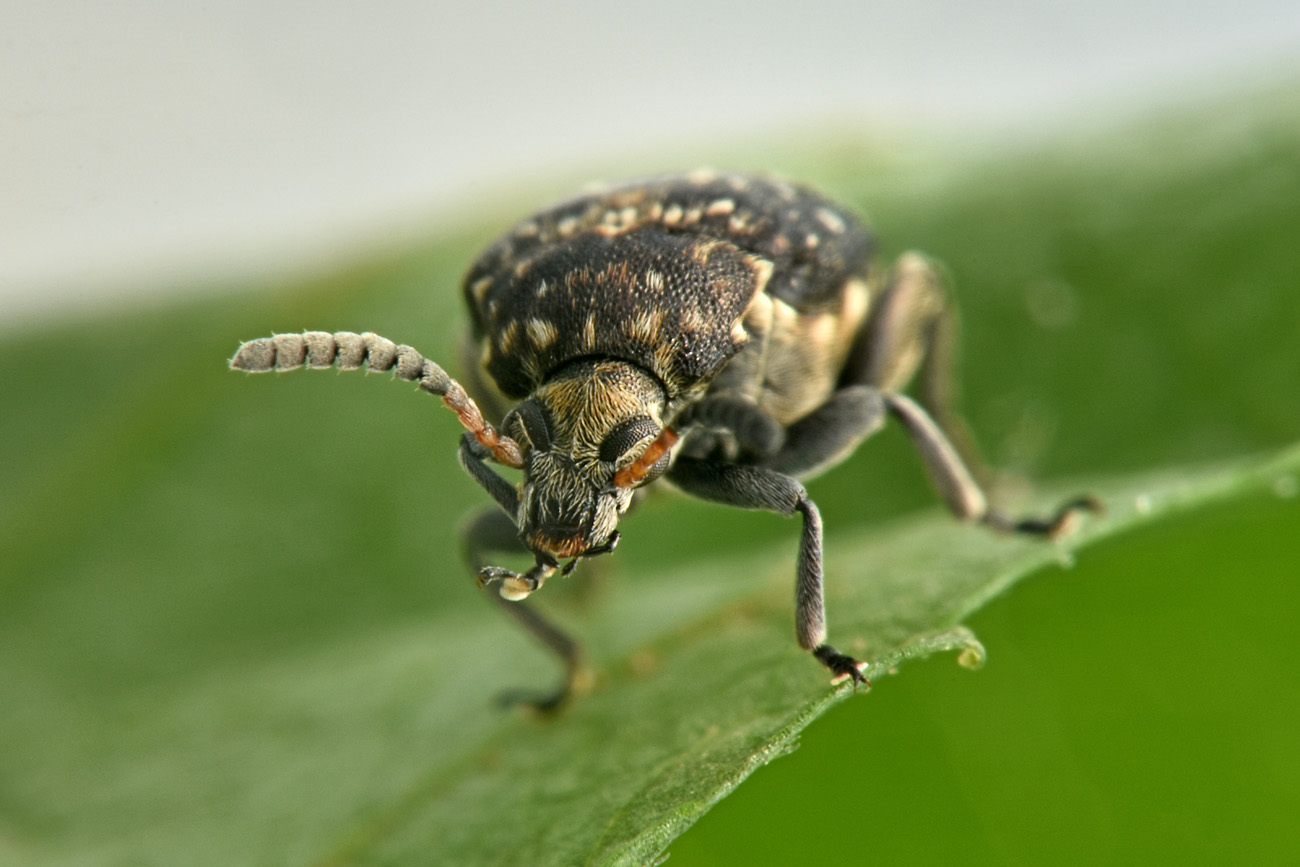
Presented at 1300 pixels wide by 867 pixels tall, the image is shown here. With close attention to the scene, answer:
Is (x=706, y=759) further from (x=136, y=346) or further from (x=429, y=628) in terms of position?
(x=136, y=346)

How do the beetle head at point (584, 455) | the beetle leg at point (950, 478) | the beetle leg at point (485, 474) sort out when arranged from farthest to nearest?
the beetle leg at point (950, 478), the beetle leg at point (485, 474), the beetle head at point (584, 455)

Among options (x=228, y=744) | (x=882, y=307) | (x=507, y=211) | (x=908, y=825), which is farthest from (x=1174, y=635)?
(x=507, y=211)

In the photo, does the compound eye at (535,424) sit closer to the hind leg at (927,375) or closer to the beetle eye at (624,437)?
the beetle eye at (624,437)

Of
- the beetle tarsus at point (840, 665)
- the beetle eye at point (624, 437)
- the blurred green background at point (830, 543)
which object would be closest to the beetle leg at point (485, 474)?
the beetle eye at point (624, 437)

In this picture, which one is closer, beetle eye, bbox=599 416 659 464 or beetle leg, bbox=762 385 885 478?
beetle eye, bbox=599 416 659 464

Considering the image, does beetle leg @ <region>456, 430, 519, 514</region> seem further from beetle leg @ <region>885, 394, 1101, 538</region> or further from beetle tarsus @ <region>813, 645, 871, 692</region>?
beetle leg @ <region>885, 394, 1101, 538</region>

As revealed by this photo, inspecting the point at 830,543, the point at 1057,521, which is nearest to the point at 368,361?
the point at 830,543

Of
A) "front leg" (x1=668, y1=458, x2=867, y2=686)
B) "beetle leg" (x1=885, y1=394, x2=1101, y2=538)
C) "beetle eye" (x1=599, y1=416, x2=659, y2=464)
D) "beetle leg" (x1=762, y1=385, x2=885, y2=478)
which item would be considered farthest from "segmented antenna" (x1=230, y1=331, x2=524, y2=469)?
"beetle leg" (x1=885, y1=394, x2=1101, y2=538)
